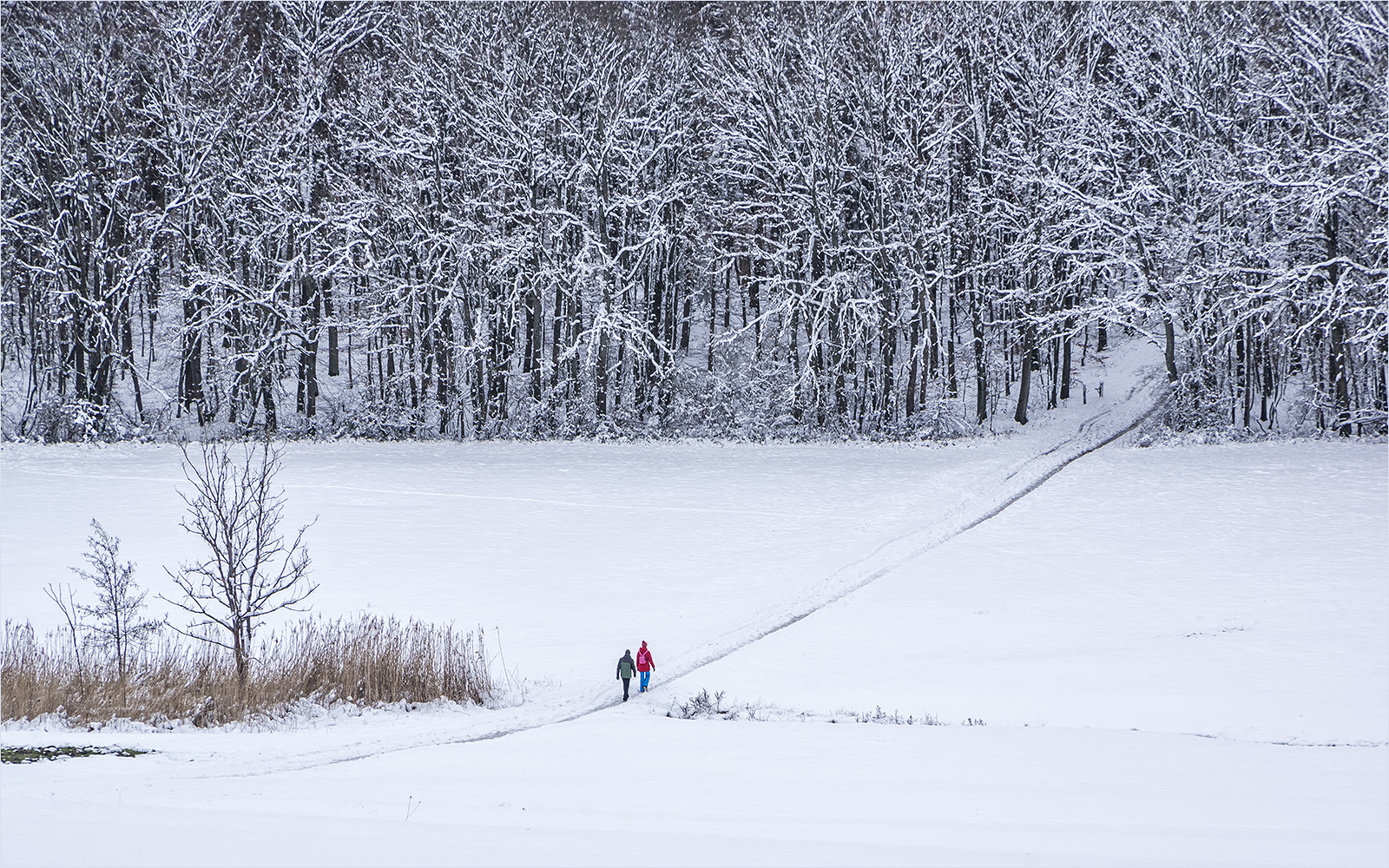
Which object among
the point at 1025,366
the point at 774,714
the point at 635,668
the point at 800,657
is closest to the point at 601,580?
the point at 800,657

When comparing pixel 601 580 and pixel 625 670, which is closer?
pixel 625 670

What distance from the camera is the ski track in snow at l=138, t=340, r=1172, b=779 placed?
12.8 m

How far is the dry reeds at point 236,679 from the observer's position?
14.1 meters

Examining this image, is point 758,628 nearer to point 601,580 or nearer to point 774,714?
point 774,714

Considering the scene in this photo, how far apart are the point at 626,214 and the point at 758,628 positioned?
874 inches

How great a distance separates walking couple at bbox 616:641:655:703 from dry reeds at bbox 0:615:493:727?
2.04 m

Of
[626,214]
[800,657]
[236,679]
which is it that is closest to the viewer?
[236,679]

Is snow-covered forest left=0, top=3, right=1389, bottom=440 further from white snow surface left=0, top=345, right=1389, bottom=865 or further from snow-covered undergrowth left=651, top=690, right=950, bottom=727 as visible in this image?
snow-covered undergrowth left=651, top=690, right=950, bottom=727

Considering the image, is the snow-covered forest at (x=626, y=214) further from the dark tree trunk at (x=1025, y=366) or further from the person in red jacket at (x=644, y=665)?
the person in red jacket at (x=644, y=665)

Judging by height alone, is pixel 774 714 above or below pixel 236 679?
below

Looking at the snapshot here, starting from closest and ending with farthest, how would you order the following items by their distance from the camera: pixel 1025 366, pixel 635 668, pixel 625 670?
pixel 625 670
pixel 635 668
pixel 1025 366

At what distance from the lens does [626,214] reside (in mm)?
37875

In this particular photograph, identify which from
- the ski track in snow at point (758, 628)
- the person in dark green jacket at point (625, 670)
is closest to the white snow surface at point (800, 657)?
the ski track in snow at point (758, 628)

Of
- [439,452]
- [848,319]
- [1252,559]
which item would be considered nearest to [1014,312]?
[848,319]
